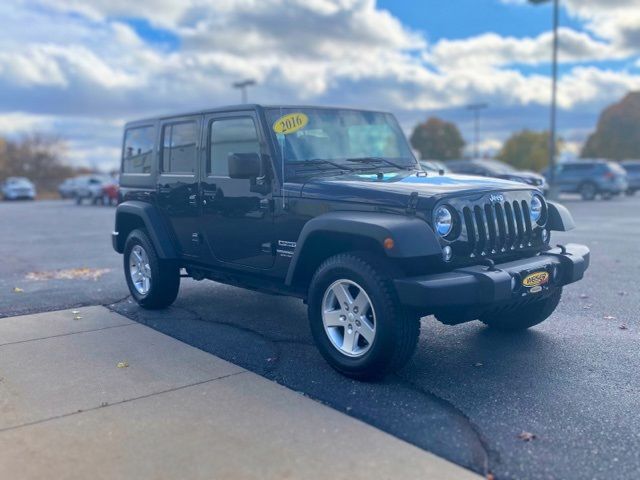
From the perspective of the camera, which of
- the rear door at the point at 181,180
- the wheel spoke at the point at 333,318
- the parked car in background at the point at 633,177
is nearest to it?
the wheel spoke at the point at 333,318

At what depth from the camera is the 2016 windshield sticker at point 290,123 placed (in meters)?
5.34

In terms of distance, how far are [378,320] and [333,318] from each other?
19.1 inches

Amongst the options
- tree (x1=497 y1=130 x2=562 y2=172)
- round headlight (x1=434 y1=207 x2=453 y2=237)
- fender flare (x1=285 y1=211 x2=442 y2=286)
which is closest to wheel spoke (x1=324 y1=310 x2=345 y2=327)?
fender flare (x1=285 y1=211 x2=442 y2=286)

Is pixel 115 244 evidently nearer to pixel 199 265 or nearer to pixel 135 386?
pixel 199 265

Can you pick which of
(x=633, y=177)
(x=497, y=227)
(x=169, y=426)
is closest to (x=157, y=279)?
(x=169, y=426)

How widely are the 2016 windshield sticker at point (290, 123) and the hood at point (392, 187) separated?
1.83 ft

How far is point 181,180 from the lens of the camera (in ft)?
20.4

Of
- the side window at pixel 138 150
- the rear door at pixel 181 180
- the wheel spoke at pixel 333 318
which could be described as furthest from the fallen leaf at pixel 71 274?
the wheel spoke at pixel 333 318

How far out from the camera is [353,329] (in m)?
4.54

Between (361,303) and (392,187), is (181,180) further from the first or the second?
(361,303)

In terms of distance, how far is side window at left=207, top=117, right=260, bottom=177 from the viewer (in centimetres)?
549

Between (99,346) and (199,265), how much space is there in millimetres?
1262

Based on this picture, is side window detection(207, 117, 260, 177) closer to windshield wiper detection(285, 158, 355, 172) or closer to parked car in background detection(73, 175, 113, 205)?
windshield wiper detection(285, 158, 355, 172)

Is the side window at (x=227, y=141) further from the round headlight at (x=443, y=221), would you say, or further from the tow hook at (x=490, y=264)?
the tow hook at (x=490, y=264)
